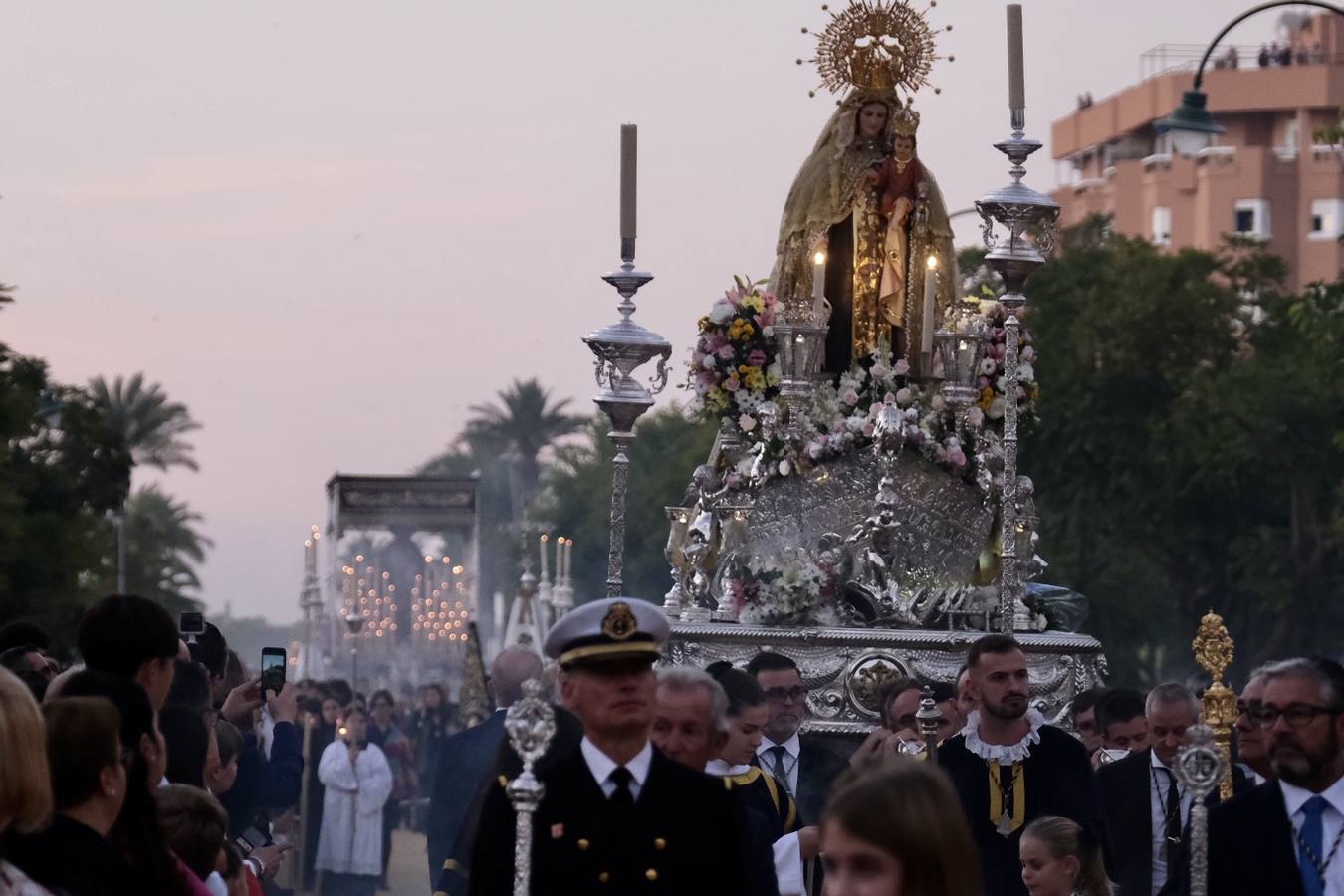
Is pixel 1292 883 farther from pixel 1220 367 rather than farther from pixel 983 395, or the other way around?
pixel 1220 367

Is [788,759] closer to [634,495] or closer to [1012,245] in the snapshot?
[1012,245]

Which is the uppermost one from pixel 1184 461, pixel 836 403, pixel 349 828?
pixel 1184 461

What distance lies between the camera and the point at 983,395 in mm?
19281

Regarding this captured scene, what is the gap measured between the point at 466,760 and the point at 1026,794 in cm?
415

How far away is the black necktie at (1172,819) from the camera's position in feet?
40.5

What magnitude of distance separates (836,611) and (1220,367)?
38789 mm

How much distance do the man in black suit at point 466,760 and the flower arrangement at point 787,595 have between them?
3.36m

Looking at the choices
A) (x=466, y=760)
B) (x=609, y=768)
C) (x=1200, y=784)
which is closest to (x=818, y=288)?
(x=466, y=760)

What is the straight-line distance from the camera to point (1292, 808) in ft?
27.3

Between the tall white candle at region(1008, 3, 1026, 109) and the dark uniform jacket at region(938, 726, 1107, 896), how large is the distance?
6.12 m

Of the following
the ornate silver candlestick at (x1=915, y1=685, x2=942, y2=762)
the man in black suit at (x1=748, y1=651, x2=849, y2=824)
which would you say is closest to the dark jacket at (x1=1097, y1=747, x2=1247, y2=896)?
the ornate silver candlestick at (x1=915, y1=685, x2=942, y2=762)

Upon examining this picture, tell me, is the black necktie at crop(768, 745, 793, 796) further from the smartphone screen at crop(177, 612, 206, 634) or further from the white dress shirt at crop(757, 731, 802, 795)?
the smartphone screen at crop(177, 612, 206, 634)

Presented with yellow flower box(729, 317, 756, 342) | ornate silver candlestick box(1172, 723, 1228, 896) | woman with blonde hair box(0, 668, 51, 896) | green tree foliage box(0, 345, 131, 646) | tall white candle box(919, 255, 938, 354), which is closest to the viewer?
woman with blonde hair box(0, 668, 51, 896)

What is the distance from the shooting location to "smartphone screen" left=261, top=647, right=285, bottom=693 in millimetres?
10664
